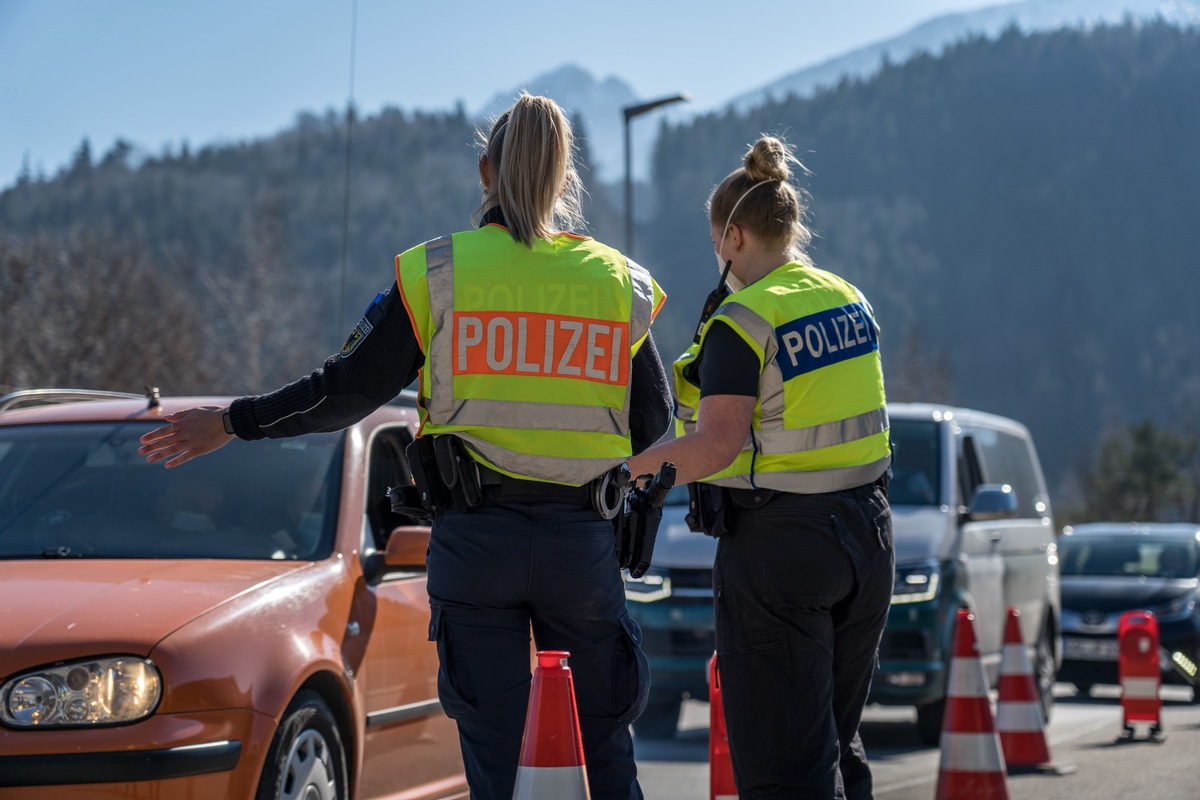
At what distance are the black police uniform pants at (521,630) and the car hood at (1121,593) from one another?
1138 cm

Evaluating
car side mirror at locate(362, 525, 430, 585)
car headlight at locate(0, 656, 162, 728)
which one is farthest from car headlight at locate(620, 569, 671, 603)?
car headlight at locate(0, 656, 162, 728)

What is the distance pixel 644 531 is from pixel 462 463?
0.52m

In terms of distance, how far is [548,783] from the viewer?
9.95 feet

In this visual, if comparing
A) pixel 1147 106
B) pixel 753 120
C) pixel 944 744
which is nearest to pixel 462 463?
pixel 944 744

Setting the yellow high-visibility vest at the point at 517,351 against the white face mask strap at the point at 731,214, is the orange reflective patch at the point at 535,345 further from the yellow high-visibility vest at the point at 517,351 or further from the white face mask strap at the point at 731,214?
the white face mask strap at the point at 731,214

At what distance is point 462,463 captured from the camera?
333 centimetres

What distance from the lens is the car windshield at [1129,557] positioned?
1462 cm

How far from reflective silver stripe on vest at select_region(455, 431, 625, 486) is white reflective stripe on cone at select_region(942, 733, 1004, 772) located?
294cm

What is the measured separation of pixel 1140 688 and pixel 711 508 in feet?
21.9

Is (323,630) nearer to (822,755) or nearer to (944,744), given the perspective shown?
(822,755)

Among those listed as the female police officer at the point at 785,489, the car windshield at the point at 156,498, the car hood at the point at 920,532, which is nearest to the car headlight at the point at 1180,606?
the car hood at the point at 920,532

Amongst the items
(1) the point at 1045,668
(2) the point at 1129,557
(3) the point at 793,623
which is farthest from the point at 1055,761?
(2) the point at 1129,557

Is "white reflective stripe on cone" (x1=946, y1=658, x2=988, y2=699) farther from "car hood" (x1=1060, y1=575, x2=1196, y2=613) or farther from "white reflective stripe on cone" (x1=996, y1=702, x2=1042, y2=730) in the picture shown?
"car hood" (x1=1060, y1=575, x2=1196, y2=613)

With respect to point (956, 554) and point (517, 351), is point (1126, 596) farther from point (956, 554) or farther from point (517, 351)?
point (517, 351)
